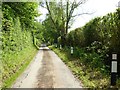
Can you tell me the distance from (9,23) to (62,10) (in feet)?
94.4

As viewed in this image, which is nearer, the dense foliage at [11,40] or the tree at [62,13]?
the dense foliage at [11,40]

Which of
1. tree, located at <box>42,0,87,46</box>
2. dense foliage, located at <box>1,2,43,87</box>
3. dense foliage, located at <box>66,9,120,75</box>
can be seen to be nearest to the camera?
dense foliage, located at <box>66,9,120,75</box>

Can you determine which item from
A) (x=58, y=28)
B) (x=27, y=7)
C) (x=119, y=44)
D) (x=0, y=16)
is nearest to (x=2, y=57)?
(x=0, y=16)

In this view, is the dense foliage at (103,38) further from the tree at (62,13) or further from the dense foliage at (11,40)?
the tree at (62,13)

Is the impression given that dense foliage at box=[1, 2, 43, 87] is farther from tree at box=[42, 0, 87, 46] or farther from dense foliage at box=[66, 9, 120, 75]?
tree at box=[42, 0, 87, 46]

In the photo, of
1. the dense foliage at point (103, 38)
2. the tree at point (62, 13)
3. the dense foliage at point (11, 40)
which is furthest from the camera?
the tree at point (62, 13)

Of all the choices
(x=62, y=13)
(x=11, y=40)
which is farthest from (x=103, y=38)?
(x=62, y=13)

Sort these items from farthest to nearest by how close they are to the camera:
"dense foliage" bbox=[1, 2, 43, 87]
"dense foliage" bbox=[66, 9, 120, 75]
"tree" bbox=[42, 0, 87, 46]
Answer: "tree" bbox=[42, 0, 87, 46] → "dense foliage" bbox=[1, 2, 43, 87] → "dense foliage" bbox=[66, 9, 120, 75]

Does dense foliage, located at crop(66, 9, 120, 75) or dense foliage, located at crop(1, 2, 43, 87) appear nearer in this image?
dense foliage, located at crop(66, 9, 120, 75)

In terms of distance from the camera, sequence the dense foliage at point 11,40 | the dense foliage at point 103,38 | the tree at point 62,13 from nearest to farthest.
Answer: the dense foliage at point 103,38, the dense foliage at point 11,40, the tree at point 62,13

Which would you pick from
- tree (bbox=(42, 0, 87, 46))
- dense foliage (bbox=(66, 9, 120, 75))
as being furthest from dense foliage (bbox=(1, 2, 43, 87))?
tree (bbox=(42, 0, 87, 46))

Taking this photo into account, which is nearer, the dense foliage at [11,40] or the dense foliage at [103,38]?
the dense foliage at [103,38]

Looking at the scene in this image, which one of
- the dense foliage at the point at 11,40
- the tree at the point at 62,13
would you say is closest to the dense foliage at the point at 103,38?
the dense foliage at the point at 11,40

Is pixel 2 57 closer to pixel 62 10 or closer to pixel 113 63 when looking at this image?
pixel 113 63
